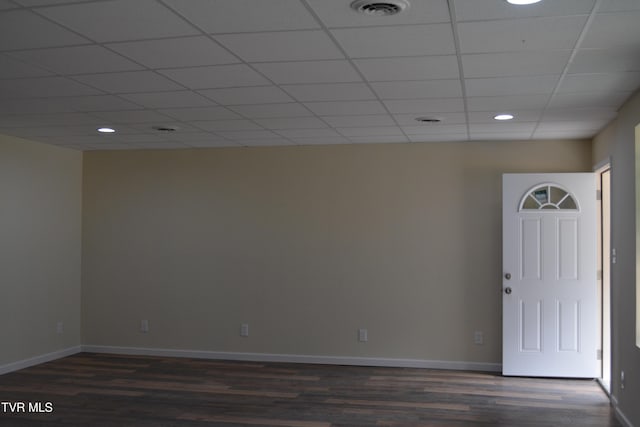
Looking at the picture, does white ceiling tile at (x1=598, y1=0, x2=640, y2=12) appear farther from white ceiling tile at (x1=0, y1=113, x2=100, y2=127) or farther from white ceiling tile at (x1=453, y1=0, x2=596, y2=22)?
white ceiling tile at (x1=0, y1=113, x2=100, y2=127)

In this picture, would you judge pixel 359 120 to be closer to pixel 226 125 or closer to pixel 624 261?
pixel 226 125

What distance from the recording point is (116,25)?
2951mm

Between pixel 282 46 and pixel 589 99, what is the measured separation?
7.79ft

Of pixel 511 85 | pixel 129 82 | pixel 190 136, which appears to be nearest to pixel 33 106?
pixel 129 82

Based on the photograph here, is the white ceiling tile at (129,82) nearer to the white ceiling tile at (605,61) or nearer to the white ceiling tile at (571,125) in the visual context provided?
the white ceiling tile at (605,61)

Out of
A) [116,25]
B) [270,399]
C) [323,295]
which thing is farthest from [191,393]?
[116,25]

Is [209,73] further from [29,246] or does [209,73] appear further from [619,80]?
[29,246]

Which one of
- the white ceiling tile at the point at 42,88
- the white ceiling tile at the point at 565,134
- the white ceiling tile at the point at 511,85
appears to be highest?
the white ceiling tile at the point at 42,88

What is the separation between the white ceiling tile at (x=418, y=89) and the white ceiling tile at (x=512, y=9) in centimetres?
119

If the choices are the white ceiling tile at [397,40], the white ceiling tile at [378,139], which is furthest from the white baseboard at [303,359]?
the white ceiling tile at [397,40]

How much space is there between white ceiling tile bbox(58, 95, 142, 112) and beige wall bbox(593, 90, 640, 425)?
3.60m

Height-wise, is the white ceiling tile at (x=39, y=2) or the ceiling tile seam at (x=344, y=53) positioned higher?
the white ceiling tile at (x=39, y=2)

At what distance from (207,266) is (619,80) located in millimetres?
4674

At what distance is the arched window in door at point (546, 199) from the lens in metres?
6.13
